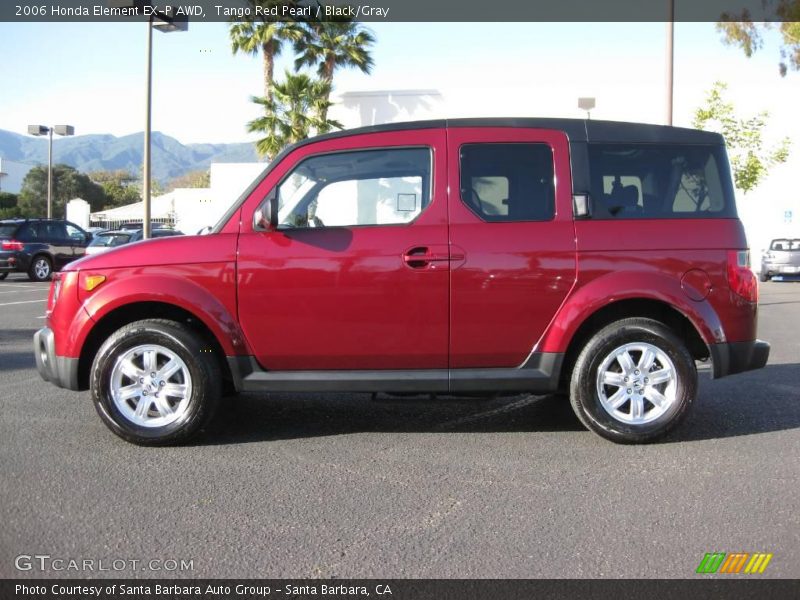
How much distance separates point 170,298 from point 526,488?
237cm

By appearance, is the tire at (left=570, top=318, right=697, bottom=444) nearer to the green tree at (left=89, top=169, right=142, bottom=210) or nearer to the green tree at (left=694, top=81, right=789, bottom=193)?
the green tree at (left=694, top=81, right=789, bottom=193)

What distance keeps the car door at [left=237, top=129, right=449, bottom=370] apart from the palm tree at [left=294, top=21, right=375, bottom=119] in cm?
2510

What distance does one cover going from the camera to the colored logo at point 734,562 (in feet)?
9.70

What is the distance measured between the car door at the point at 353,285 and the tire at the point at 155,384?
14.7 inches

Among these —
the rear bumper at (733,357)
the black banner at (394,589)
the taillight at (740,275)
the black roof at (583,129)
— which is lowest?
the black banner at (394,589)

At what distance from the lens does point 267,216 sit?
14.9 feet

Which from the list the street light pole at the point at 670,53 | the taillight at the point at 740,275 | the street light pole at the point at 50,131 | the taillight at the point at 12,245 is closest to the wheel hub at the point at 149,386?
the taillight at the point at 740,275

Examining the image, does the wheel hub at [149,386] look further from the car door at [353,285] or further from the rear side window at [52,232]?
the rear side window at [52,232]

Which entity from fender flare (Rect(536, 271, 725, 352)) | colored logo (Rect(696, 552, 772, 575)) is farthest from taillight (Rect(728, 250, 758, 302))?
colored logo (Rect(696, 552, 772, 575))

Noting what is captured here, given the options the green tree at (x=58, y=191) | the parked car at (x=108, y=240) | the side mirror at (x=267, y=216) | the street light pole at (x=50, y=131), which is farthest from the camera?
the green tree at (x=58, y=191)

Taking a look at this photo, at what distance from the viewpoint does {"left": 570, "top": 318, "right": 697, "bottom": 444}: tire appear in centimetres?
462

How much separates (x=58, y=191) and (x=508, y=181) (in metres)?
78.3

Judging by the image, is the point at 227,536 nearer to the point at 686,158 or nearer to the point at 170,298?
the point at 170,298

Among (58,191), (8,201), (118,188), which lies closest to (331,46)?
(8,201)
